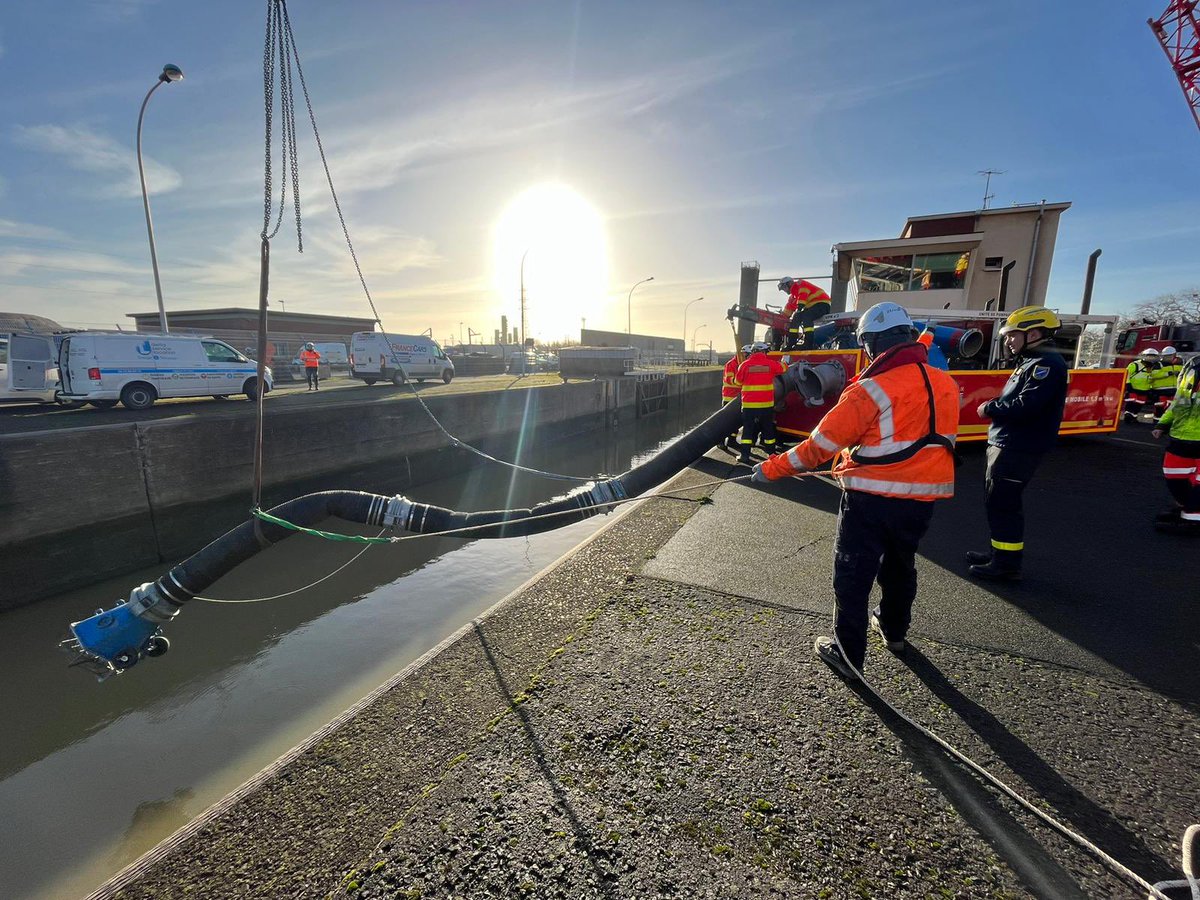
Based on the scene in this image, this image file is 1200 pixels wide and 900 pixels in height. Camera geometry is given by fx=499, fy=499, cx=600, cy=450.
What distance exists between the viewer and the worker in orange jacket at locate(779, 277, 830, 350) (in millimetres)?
8547

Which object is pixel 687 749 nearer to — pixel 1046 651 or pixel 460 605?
pixel 1046 651

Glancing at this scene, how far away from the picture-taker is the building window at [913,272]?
13242 mm

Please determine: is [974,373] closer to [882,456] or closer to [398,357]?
[882,456]

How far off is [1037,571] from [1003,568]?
1.72ft

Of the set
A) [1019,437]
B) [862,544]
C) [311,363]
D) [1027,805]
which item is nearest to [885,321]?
[862,544]

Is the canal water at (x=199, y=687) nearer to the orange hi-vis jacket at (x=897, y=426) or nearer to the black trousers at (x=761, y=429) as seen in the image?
the black trousers at (x=761, y=429)

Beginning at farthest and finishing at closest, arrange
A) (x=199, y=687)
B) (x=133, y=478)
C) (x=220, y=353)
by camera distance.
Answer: (x=220, y=353), (x=133, y=478), (x=199, y=687)

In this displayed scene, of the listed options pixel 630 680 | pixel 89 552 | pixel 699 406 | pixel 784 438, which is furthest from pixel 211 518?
pixel 699 406

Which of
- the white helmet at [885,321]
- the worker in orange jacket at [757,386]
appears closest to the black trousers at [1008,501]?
the white helmet at [885,321]

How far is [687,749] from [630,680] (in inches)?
20.7

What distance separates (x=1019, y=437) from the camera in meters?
3.69

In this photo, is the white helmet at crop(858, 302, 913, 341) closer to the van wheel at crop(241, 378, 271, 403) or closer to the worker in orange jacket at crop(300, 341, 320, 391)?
the van wheel at crop(241, 378, 271, 403)

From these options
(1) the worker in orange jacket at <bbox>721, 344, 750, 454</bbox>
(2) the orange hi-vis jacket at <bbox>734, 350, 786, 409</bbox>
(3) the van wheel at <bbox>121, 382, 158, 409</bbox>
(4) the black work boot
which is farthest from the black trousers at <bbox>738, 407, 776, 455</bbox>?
(3) the van wheel at <bbox>121, 382, 158, 409</bbox>

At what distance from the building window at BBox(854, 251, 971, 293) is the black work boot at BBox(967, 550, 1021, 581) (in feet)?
41.2
